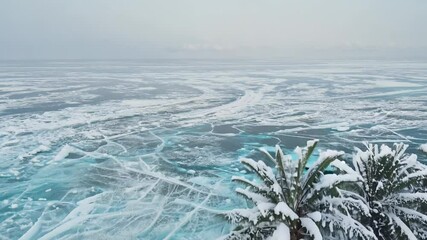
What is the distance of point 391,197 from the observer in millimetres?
7598

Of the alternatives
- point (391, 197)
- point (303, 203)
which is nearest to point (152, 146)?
point (303, 203)

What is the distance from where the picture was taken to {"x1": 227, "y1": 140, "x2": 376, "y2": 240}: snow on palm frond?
6922mm

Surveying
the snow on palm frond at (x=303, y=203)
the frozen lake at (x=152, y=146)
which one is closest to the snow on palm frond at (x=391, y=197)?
the snow on palm frond at (x=303, y=203)

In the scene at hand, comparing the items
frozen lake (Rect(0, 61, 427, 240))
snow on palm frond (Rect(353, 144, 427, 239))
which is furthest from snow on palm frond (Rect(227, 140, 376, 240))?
frozen lake (Rect(0, 61, 427, 240))

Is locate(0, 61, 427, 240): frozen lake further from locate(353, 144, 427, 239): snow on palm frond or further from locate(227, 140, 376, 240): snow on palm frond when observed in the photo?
locate(353, 144, 427, 239): snow on palm frond

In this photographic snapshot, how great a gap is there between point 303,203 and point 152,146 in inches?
656

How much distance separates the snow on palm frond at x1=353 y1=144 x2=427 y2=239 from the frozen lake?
21.9 feet

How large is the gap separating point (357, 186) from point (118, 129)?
21.6 meters

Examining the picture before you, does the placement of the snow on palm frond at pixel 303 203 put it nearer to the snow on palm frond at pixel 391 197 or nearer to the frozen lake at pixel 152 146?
the snow on palm frond at pixel 391 197

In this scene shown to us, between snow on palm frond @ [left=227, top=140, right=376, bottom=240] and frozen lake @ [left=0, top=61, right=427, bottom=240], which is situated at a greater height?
snow on palm frond @ [left=227, top=140, right=376, bottom=240]

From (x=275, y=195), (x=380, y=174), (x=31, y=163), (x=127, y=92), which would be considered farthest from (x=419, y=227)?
(x=127, y=92)

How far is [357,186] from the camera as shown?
7891mm

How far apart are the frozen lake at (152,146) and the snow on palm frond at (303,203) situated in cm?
618

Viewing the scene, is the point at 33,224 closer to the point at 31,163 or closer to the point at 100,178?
the point at 100,178
